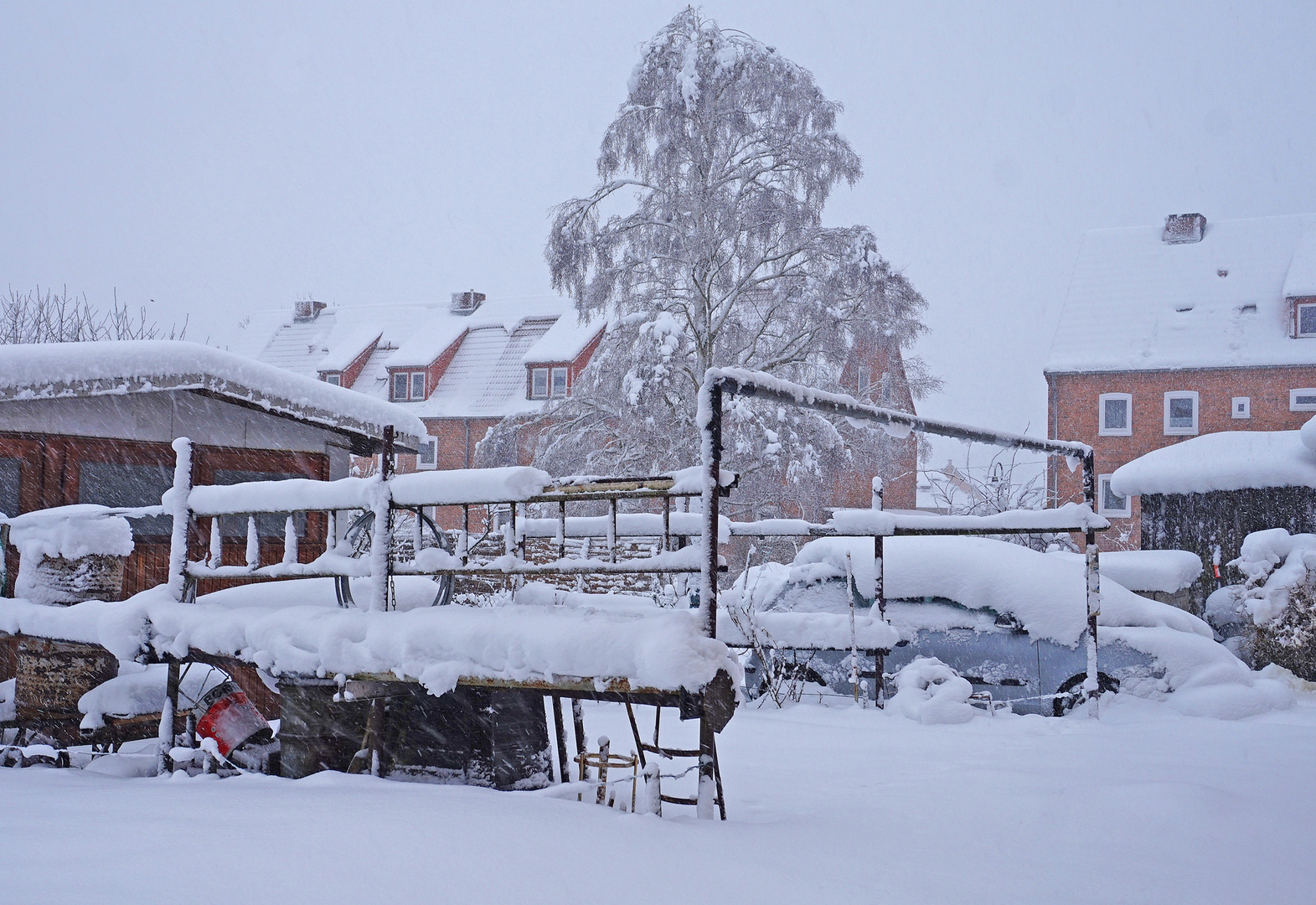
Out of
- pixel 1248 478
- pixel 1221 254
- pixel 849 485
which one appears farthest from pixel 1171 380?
pixel 1248 478

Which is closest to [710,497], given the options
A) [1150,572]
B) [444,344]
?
[1150,572]

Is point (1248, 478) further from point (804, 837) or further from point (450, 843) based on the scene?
point (450, 843)

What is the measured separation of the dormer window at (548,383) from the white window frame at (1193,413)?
1773 centimetres

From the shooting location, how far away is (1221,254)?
97.7ft

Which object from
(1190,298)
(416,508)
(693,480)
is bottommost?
(416,508)

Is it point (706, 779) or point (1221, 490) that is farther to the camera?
point (1221, 490)

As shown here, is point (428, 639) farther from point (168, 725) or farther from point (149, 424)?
point (149, 424)

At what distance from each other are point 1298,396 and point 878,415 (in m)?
26.2

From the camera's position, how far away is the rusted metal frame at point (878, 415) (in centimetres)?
430

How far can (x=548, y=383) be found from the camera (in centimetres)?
3062

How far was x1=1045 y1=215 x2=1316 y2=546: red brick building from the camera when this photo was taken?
26.6 meters

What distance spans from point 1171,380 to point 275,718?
86.7 feet

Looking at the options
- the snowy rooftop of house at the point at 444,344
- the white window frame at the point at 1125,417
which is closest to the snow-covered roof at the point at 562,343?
the snowy rooftop of house at the point at 444,344

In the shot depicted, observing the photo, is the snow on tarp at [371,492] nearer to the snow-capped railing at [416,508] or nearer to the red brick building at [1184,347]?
the snow-capped railing at [416,508]
